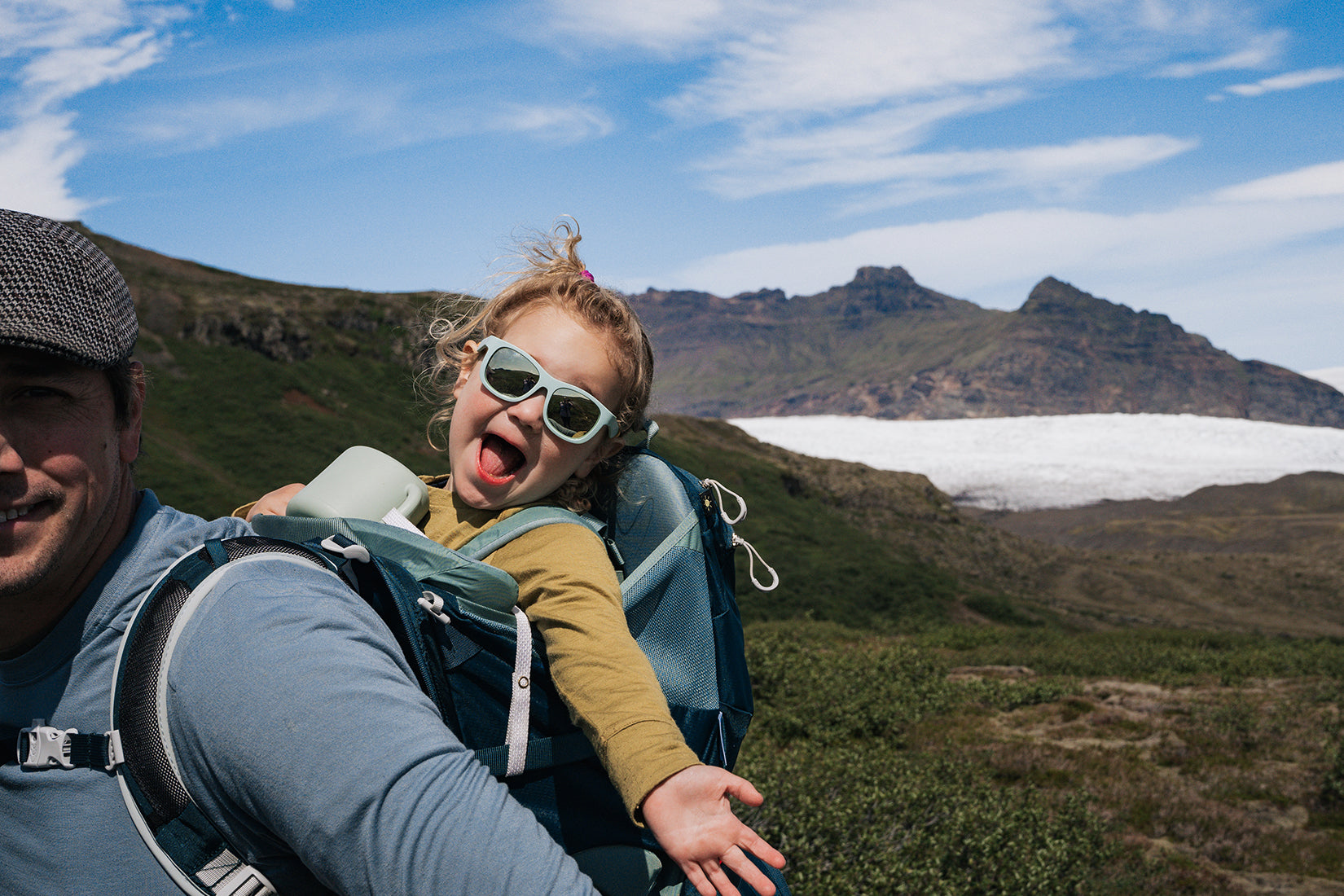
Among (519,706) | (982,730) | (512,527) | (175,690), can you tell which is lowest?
(982,730)

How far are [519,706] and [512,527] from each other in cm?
40

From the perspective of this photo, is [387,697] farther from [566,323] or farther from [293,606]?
[566,323]

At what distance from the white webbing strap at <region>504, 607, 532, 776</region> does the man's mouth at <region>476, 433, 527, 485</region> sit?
0.50 metres

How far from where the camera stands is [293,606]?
1.18 metres

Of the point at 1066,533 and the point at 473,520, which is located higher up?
the point at 473,520

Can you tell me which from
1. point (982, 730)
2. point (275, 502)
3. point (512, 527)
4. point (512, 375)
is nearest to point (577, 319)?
point (512, 375)

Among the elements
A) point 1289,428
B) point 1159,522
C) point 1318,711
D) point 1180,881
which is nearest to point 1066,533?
point 1159,522

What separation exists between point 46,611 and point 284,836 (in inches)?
23.0

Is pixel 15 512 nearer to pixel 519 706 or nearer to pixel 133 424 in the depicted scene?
pixel 133 424

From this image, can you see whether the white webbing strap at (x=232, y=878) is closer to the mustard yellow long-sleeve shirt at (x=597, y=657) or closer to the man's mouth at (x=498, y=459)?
the mustard yellow long-sleeve shirt at (x=597, y=657)

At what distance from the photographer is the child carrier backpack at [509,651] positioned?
1.17 meters

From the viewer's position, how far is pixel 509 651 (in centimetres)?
152

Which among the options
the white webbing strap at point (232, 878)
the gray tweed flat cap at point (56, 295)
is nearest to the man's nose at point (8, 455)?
the gray tweed flat cap at point (56, 295)

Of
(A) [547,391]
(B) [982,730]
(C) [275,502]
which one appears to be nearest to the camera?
(A) [547,391]
